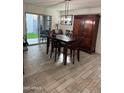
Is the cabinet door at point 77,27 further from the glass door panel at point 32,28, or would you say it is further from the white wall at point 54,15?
the glass door panel at point 32,28

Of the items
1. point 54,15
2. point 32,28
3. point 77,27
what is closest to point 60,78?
point 77,27

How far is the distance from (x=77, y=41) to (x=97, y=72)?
132 cm

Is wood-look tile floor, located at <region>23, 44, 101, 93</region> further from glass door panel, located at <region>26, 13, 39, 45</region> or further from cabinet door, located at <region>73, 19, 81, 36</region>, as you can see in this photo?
glass door panel, located at <region>26, 13, 39, 45</region>

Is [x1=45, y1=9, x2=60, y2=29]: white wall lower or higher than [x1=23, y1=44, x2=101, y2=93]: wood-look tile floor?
higher

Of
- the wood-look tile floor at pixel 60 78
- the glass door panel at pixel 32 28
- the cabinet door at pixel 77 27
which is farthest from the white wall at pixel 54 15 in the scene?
the wood-look tile floor at pixel 60 78

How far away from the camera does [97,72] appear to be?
3.32 m

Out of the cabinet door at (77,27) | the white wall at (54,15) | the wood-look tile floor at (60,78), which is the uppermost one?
the white wall at (54,15)

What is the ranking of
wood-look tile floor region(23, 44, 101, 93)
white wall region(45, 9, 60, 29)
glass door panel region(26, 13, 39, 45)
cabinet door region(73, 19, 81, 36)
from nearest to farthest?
1. wood-look tile floor region(23, 44, 101, 93)
2. cabinet door region(73, 19, 81, 36)
3. white wall region(45, 9, 60, 29)
4. glass door panel region(26, 13, 39, 45)

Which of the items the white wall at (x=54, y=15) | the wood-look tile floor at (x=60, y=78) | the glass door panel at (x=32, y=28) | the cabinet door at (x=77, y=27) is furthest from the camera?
the glass door panel at (x=32, y=28)

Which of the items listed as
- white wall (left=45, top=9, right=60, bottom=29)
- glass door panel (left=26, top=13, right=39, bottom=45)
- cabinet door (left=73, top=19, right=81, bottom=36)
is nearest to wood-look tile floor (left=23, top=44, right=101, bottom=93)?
cabinet door (left=73, top=19, right=81, bottom=36)

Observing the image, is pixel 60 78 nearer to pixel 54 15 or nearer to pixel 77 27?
pixel 77 27
